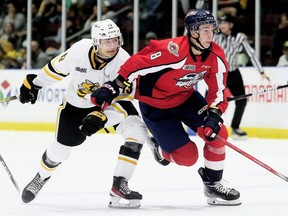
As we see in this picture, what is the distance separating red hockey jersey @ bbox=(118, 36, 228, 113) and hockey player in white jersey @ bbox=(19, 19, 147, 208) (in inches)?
5.4

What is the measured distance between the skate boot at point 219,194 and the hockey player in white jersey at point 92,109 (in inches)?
15.6

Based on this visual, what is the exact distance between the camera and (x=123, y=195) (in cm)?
456

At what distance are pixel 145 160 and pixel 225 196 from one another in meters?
2.62

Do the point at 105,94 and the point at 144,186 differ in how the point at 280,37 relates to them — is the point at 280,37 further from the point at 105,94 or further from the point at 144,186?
the point at 105,94

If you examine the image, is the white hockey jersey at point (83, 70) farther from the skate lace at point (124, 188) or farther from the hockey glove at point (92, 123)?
the skate lace at point (124, 188)

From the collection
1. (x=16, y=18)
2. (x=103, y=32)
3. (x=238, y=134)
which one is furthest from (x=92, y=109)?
(x=16, y=18)

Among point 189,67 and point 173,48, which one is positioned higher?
point 173,48

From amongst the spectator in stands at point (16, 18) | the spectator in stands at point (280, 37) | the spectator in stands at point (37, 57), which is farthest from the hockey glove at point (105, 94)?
the spectator in stands at point (16, 18)

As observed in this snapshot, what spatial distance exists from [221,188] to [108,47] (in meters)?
0.94

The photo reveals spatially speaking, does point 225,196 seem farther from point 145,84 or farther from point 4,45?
point 4,45

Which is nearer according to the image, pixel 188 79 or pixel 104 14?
pixel 188 79

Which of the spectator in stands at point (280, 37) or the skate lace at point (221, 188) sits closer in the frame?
the skate lace at point (221, 188)

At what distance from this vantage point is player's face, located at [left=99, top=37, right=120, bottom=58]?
4660 millimetres

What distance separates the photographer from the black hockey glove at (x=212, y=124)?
4496mm
